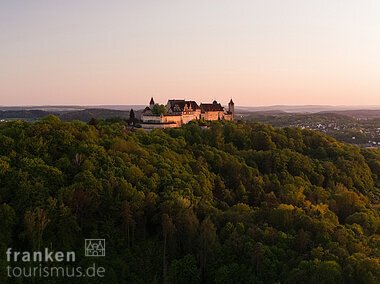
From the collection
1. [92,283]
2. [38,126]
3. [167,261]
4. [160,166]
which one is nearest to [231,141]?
[160,166]

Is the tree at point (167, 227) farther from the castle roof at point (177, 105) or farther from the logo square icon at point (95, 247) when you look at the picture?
the castle roof at point (177, 105)

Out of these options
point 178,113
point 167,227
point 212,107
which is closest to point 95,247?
point 167,227

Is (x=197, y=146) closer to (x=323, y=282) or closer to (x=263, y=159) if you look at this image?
(x=263, y=159)

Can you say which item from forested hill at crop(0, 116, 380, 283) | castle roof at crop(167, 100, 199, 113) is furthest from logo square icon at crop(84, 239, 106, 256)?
castle roof at crop(167, 100, 199, 113)

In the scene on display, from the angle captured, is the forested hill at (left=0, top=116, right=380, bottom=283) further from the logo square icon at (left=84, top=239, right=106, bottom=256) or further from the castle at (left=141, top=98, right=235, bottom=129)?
the castle at (left=141, top=98, right=235, bottom=129)

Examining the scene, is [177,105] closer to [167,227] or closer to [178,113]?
[178,113]

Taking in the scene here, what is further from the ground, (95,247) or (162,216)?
(162,216)

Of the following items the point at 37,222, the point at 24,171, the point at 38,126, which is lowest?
the point at 37,222
